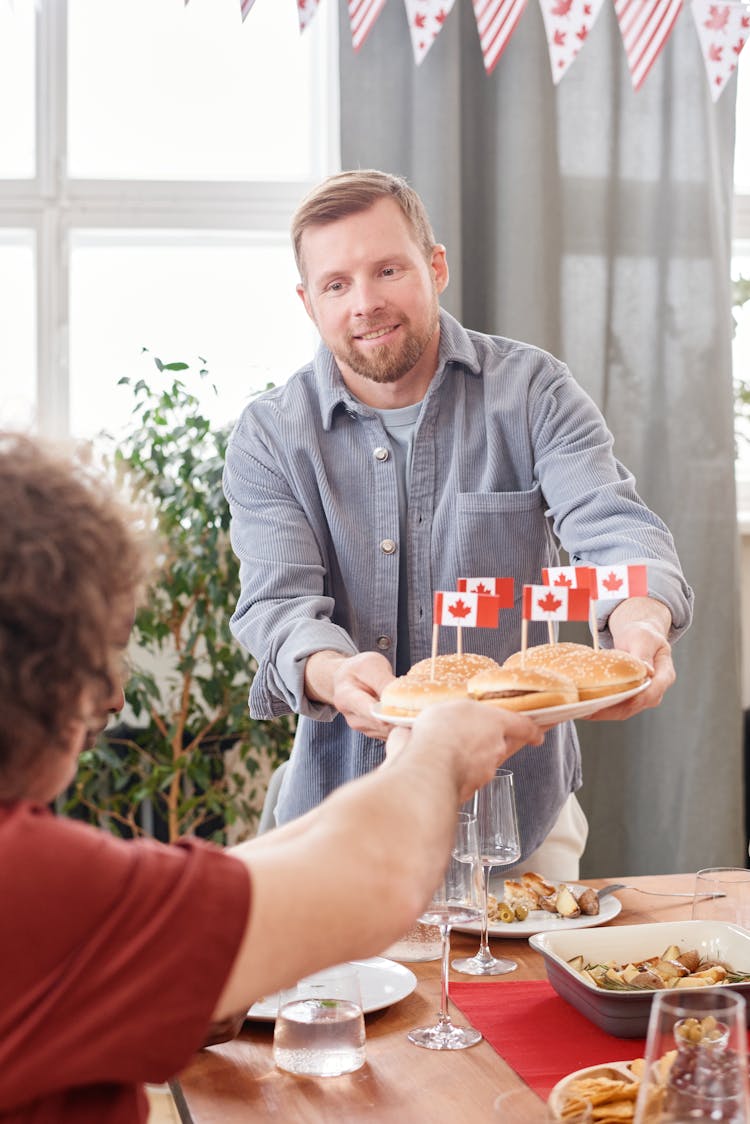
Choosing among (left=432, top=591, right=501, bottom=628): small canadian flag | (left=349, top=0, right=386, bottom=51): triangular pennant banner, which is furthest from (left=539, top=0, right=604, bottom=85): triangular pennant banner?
(left=432, top=591, right=501, bottom=628): small canadian flag

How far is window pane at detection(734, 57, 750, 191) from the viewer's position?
3805 millimetres

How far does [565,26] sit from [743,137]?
34.6 inches

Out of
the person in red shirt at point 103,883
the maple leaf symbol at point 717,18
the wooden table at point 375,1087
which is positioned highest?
the maple leaf symbol at point 717,18

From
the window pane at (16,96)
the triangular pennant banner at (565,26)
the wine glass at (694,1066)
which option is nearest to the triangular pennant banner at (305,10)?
the triangular pennant banner at (565,26)

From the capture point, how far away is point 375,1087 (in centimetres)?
122

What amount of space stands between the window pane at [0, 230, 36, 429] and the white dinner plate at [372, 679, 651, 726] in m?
2.24

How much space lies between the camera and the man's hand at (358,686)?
1.69 metres

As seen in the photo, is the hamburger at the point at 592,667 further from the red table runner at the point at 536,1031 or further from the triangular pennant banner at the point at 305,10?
the triangular pennant banner at the point at 305,10

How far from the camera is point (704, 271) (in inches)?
136

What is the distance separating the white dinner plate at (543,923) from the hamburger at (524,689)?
324mm

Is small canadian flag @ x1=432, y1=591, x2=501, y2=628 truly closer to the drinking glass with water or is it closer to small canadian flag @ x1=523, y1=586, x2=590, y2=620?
small canadian flag @ x1=523, y1=586, x2=590, y2=620

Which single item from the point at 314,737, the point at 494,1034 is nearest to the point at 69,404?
the point at 314,737

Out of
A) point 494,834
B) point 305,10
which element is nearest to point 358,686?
point 494,834

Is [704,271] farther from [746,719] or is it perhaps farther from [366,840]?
[366,840]
